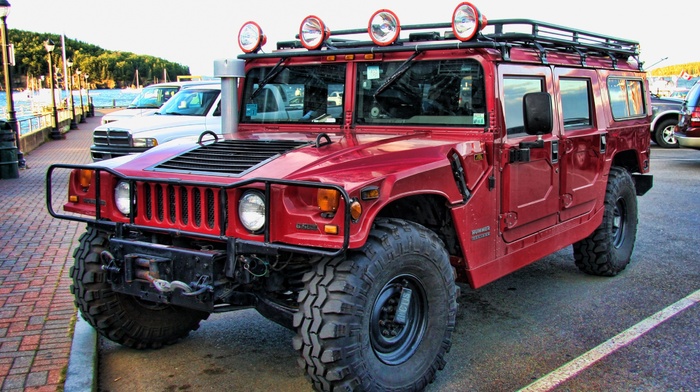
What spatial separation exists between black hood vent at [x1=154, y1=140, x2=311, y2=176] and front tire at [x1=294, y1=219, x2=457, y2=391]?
2.67 ft

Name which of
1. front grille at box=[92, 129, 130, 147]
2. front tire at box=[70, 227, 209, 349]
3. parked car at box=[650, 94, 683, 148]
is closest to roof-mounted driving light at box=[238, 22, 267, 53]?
front tire at box=[70, 227, 209, 349]

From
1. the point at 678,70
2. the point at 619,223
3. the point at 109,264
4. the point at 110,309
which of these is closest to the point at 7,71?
the point at 110,309

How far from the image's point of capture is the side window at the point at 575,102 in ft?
17.6

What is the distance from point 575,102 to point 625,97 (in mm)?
1228

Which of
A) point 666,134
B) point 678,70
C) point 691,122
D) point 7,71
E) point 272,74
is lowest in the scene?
point 666,134

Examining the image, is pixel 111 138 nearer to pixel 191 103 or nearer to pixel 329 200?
pixel 191 103

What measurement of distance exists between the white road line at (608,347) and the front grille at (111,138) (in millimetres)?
9227

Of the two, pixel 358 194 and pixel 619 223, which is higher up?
pixel 358 194

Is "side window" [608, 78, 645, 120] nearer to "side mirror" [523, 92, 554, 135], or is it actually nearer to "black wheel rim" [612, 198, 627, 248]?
"black wheel rim" [612, 198, 627, 248]

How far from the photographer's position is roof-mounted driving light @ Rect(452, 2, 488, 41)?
13.5 feet

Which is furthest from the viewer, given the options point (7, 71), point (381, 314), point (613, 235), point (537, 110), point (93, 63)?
point (93, 63)

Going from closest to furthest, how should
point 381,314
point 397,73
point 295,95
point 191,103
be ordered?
point 381,314 < point 397,73 < point 295,95 < point 191,103

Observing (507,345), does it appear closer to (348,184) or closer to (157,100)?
(348,184)

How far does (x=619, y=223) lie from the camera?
21.5 feet
